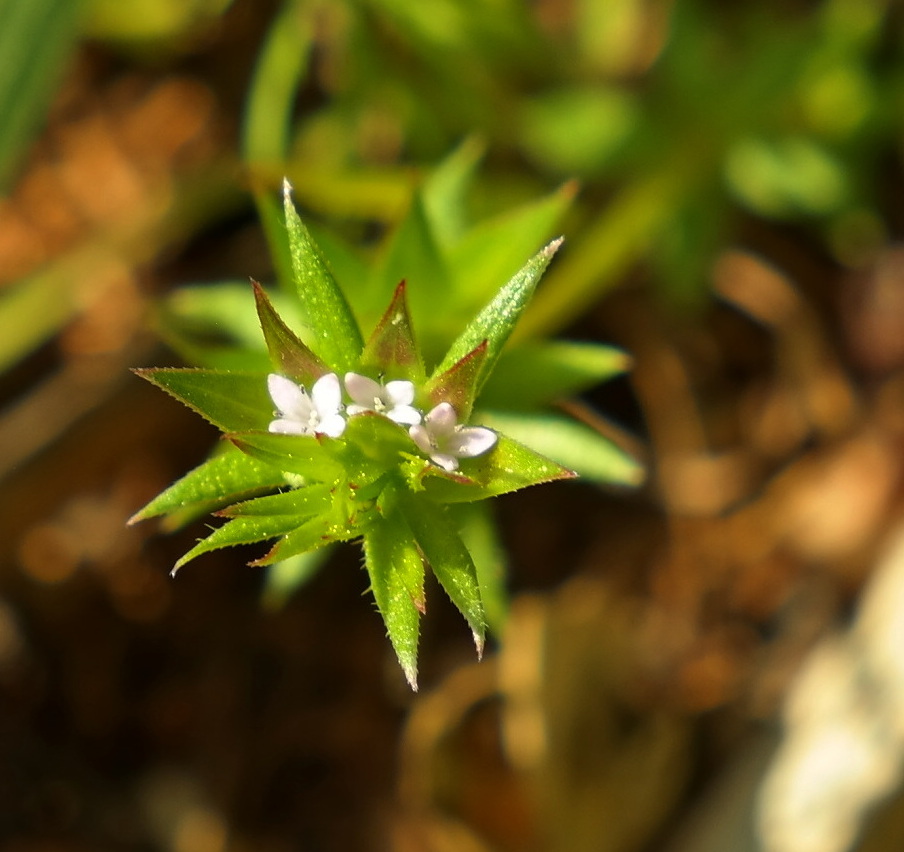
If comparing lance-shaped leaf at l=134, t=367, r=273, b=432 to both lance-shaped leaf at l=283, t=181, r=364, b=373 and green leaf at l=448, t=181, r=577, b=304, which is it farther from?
green leaf at l=448, t=181, r=577, b=304

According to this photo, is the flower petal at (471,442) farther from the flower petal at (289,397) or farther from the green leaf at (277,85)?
the green leaf at (277,85)

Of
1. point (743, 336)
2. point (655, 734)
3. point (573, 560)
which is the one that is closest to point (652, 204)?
point (743, 336)

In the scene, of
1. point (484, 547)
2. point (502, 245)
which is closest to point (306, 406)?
point (484, 547)

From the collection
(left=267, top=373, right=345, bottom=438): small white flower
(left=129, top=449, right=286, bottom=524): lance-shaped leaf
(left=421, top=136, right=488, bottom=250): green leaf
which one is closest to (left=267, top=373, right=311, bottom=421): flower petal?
(left=267, top=373, right=345, bottom=438): small white flower

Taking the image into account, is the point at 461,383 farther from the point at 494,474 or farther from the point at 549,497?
the point at 549,497

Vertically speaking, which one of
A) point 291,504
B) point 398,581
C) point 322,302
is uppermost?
point 322,302

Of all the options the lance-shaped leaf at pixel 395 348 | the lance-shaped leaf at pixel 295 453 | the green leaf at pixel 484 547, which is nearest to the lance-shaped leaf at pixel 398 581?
the lance-shaped leaf at pixel 295 453
